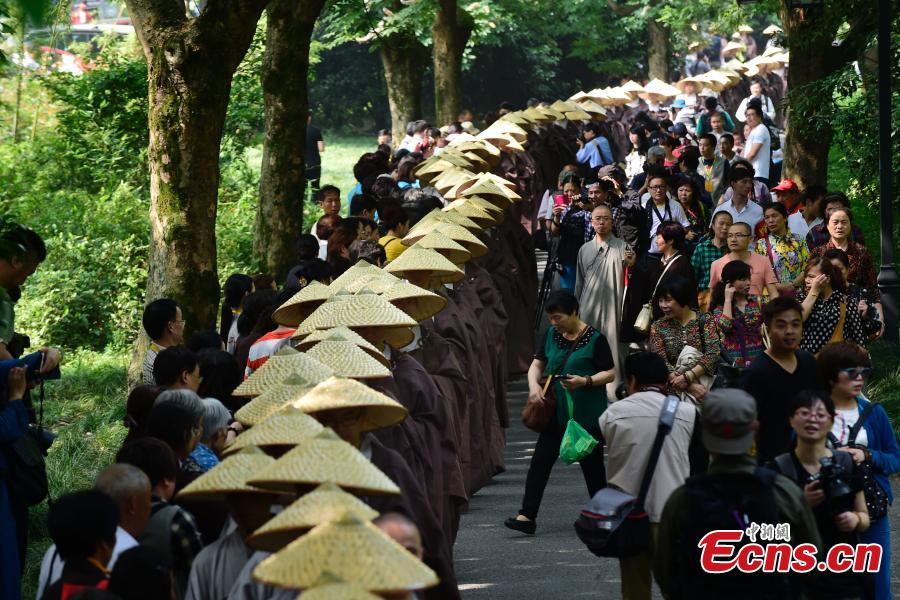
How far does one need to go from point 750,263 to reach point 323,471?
662 centimetres

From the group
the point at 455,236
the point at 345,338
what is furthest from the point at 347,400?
the point at 455,236

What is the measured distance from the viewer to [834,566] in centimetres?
630

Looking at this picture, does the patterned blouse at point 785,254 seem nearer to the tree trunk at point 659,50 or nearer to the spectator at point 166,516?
the spectator at point 166,516

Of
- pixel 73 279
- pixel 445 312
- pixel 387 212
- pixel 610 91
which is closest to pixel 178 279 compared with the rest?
pixel 387 212

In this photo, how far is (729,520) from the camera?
215 inches

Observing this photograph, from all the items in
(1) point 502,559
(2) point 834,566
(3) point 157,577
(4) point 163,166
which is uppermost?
A: (4) point 163,166

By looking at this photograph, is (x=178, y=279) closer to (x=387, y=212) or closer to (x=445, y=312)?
(x=387, y=212)

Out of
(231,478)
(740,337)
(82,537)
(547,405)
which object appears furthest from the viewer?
(740,337)

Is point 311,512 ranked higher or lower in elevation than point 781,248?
higher

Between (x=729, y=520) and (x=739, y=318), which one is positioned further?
(x=739, y=318)

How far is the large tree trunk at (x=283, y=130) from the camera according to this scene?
15.9 metres

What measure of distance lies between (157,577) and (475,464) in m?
5.60

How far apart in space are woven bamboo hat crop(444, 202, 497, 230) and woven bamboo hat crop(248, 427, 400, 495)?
300 inches

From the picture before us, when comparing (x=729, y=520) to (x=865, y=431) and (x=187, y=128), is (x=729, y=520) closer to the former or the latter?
(x=865, y=431)
